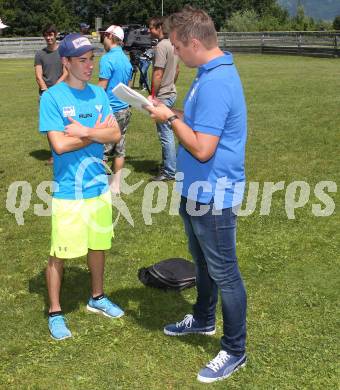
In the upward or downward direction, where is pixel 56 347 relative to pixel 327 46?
downward

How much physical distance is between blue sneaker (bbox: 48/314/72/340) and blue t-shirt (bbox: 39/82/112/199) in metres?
1.05

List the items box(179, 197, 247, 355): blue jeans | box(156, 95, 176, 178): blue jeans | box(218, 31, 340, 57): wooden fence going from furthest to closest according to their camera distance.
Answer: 1. box(218, 31, 340, 57): wooden fence
2. box(156, 95, 176, 178): blue jeans
3. box(179, 197, 247, 355): blue jeans

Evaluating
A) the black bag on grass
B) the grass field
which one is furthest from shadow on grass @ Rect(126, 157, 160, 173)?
the black bag on grass

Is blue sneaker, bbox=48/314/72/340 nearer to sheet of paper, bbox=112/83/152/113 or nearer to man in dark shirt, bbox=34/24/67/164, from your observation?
sheet of paper, bbox=112/83/152/113

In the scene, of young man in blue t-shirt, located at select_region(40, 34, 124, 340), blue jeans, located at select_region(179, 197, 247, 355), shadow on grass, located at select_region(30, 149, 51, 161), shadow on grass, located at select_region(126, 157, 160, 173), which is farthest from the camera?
shadow on grass, located at select_region(30, 149, 51, 161)

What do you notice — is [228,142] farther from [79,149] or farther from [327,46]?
[327,46]

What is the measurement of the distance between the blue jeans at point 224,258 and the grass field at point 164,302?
408 millimetres

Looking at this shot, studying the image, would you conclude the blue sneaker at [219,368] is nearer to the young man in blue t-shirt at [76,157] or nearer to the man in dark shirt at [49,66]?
the young man in blue t-shirt at [76,157]

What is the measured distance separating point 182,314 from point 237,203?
158 cm

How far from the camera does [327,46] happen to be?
36375 millimetres

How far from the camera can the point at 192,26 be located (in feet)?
10.4

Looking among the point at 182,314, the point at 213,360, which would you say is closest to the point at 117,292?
the point at 182,314

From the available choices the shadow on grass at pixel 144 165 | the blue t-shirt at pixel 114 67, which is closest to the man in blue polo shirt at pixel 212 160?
the blue t-shirt at pixel 114 67

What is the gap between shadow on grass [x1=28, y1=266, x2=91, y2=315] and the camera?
493 centimetres
